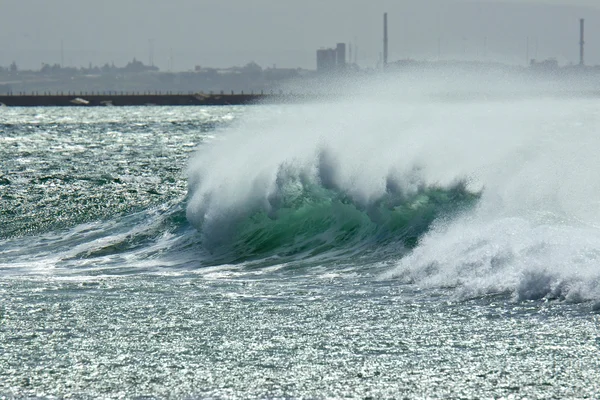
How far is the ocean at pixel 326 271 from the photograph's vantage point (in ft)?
32.7

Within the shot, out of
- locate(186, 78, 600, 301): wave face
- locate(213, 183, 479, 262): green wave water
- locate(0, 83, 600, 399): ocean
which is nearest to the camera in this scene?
locate(0, 83, 600, 399): ocean

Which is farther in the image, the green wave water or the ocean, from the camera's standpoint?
the green wave water

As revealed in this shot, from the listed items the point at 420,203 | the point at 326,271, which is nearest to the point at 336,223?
the point at 420,203

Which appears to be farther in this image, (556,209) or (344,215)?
(344,215)

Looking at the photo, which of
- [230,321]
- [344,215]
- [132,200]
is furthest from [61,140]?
A: [230,321]

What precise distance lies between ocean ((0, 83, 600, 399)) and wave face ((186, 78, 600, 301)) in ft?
0.17

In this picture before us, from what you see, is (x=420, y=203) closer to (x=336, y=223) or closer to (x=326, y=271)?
(x=336, y=223)

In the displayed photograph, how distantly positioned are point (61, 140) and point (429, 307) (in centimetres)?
6409

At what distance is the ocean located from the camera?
32.7 feet

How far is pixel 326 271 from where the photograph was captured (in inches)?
649

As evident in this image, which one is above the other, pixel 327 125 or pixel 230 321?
pixel 327 125

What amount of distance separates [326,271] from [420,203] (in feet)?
12.5

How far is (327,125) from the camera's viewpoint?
2752 centimetres

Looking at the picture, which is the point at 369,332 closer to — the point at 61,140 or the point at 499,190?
the point at 499,190
